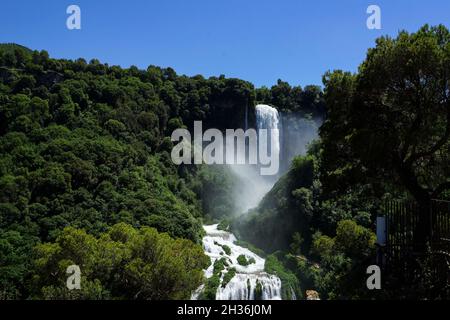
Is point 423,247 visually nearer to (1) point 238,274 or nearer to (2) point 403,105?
(2) point 403,105

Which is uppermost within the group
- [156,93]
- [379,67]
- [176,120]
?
[156,93]

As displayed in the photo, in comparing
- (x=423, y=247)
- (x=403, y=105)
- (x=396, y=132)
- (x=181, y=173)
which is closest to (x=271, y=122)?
(x=181, y=173)

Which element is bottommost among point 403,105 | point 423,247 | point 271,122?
point 423,247

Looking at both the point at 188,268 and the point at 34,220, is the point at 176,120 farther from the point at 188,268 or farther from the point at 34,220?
the point at 188,268

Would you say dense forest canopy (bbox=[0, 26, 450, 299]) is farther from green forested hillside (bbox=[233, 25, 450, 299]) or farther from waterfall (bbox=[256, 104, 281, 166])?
waterfall (bbox=[256, 104, 281, 166])

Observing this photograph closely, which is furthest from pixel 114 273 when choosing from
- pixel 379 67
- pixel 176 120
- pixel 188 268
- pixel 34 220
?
pixel 176 120

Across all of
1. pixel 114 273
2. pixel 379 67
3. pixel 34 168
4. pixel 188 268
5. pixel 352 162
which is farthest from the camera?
pixel 34 168

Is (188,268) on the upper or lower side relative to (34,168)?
lower

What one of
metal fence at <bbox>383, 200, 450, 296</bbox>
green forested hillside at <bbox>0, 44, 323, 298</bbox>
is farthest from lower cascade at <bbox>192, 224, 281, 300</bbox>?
metal fence at <bbox>383, 200, 450, 296</bbox>
